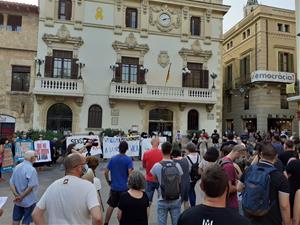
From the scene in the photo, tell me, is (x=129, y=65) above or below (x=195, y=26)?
below

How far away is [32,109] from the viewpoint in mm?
20484

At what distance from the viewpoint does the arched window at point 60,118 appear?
68.8ft

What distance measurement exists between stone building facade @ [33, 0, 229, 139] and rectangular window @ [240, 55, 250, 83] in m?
4.79

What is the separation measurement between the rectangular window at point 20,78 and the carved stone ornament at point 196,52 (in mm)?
11899

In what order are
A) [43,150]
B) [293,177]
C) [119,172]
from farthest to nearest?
[43,150] → [119,172] → [293,177]

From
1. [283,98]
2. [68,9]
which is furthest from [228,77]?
[68,9]

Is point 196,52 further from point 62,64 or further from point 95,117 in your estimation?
point 62,64

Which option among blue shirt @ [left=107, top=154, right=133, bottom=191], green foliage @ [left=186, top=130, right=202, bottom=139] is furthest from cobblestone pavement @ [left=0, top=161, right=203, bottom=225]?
green foliage @ [left=186, top=130, right=202, bottom=139]

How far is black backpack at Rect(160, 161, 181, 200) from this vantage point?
476 centimetres

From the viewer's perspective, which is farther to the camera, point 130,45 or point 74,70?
point 130,45

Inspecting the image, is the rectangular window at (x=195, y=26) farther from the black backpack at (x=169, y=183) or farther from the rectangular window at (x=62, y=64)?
the black backpack at (x=169, y=183)

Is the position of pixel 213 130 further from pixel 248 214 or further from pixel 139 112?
pixel 248 214

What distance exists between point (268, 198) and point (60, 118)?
19362mm

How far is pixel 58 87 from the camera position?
2034 cm
